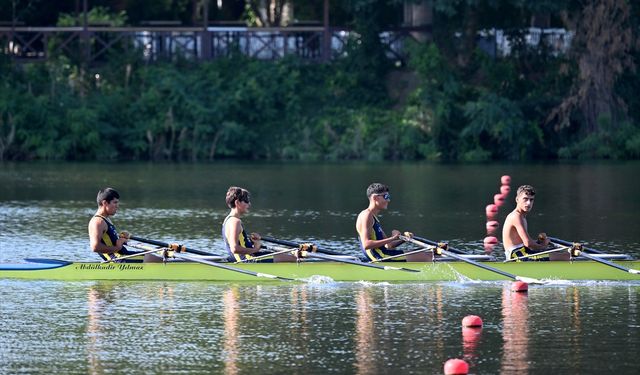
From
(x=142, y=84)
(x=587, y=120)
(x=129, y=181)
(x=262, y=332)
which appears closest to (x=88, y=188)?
(x=129, y=181)

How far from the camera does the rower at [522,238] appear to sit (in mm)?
21938

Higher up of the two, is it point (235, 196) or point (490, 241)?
point (235, 196)

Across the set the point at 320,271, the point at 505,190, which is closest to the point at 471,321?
the point at 320,271

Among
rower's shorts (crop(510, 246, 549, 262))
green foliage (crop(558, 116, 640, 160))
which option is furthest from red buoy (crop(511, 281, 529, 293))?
green foliage (crop(558, 116, 640, 160))

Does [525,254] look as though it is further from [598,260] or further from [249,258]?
[249,258]

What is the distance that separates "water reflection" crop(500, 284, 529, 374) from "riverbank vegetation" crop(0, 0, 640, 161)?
31302mm

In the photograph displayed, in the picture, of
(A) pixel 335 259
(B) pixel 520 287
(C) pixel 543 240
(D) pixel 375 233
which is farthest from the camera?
(D) pixel 375 233

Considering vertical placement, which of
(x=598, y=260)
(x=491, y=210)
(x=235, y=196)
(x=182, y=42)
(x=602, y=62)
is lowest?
(x=491, y=210)

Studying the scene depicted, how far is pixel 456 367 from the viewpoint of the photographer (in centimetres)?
1523

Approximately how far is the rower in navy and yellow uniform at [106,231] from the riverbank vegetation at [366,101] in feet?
101

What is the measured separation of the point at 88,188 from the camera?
133 feet

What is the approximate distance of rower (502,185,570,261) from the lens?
2194 cm

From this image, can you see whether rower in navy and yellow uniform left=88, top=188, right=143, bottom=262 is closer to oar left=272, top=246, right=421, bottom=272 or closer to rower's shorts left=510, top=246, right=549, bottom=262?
oar left=272, top=246, right=421, bottom=272

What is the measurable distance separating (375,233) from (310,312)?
317 cm
